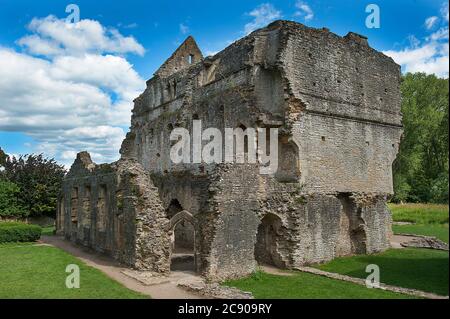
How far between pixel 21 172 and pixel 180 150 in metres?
17.7

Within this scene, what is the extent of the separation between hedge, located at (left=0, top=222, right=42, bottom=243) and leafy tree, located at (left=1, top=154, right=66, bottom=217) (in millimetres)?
10258

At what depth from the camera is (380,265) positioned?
696 inches

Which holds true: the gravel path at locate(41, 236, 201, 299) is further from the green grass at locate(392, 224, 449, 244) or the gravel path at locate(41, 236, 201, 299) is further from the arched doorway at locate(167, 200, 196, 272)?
the green grass at locate(392, 224, 449, 244)

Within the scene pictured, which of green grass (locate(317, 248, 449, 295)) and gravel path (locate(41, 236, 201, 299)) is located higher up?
gravel path (locate(41, 236, 201, 299))

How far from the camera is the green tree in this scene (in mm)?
43750

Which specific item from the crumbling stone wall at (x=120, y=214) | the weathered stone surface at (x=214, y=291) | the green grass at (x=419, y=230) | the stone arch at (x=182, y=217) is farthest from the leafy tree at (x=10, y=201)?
the green grass at (x=419, y=230)

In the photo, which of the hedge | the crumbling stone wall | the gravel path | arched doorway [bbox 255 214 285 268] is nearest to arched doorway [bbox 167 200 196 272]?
the crumbling stone wall

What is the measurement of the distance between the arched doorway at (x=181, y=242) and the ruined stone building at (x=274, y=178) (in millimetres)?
77

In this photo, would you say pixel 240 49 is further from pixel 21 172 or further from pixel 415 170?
pixel 415 170

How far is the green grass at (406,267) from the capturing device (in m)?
14.2

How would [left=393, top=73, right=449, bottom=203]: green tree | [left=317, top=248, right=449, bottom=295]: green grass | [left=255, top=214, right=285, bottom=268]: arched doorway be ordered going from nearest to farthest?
[left=317, top=248, right=449, bottom=295]: green grass < [left=255, top=214, right=285, bottom=268]: arched doorway < [left=393, top=73, right=449, bottom=203]: green tree

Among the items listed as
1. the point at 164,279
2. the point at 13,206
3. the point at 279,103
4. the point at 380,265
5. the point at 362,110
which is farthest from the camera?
the point at 13,206

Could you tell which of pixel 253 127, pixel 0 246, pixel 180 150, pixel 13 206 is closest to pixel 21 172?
pixel 13 206

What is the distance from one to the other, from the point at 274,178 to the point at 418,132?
32.6 m
